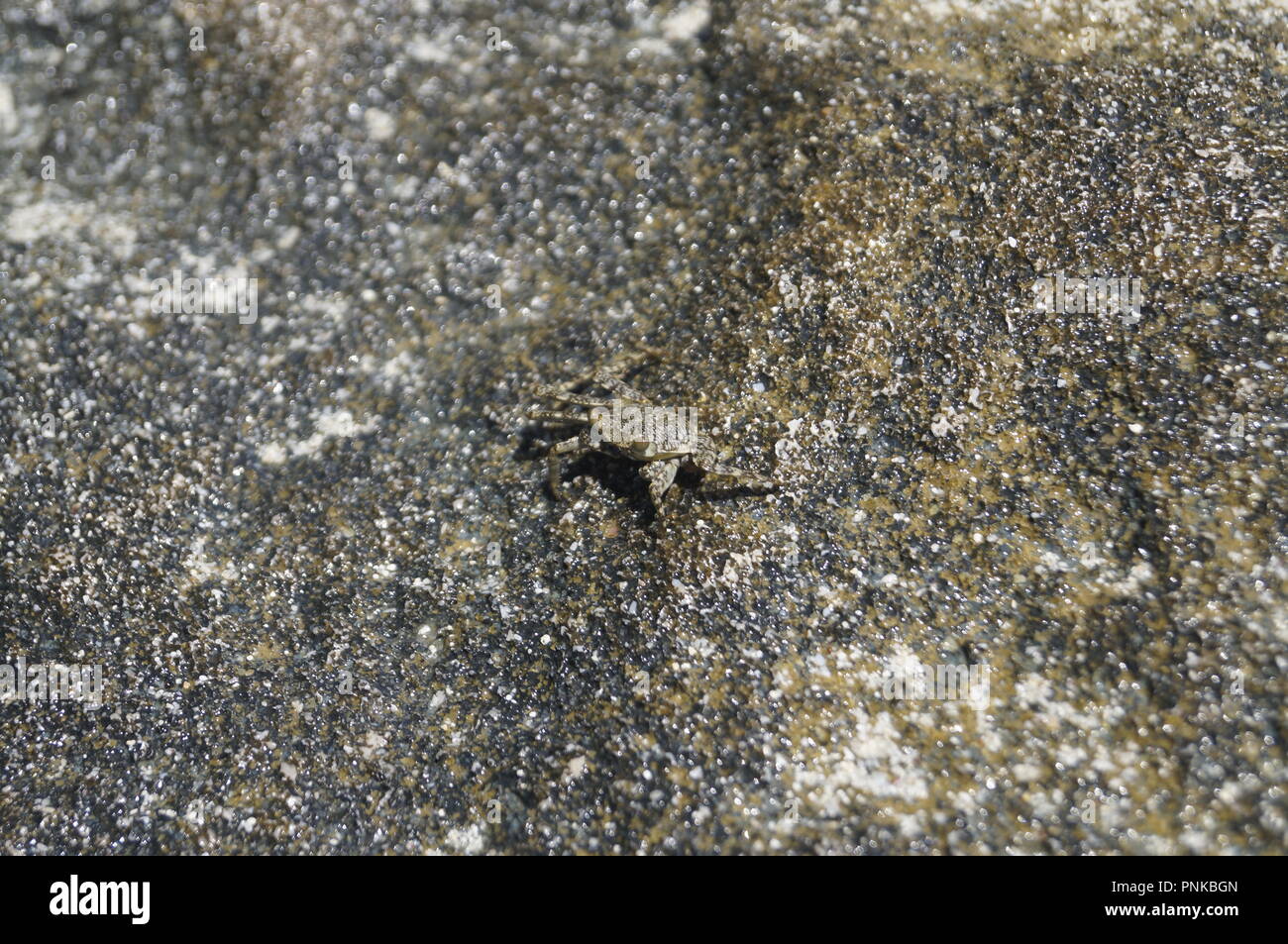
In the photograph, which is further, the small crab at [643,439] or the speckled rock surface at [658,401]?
the small crab at [643,439]

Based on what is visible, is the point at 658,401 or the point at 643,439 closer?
the point at 643,439

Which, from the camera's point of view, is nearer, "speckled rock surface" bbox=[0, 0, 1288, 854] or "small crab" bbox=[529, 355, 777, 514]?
"speckled rock surface" bbox=[0, 0, 1288, 854]

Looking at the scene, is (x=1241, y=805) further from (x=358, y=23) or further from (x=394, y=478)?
(x=358, y=23)

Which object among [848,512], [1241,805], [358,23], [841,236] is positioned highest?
[358,23]
